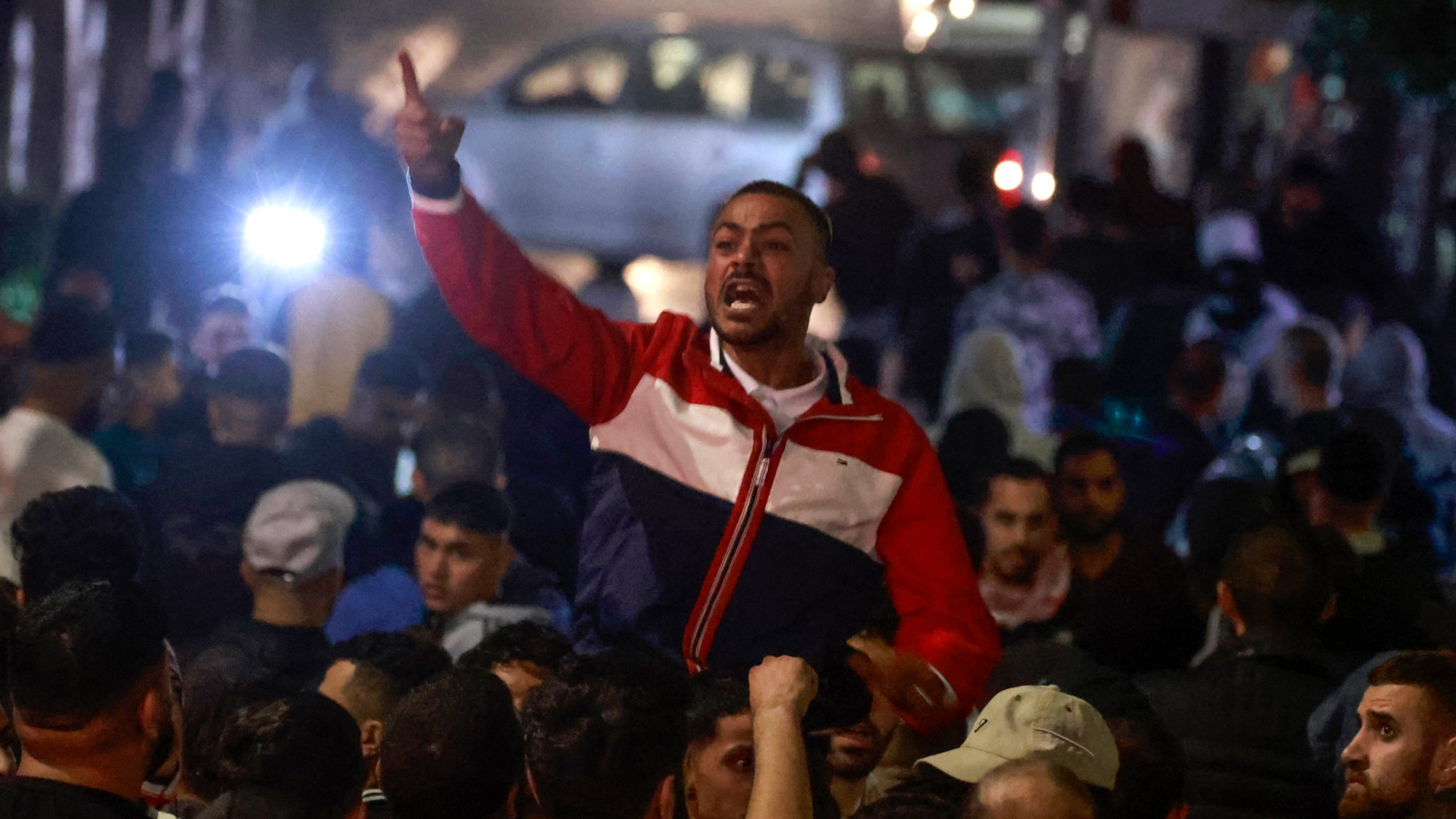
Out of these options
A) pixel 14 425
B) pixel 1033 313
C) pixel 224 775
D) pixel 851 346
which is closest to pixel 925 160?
pixel 1033 313

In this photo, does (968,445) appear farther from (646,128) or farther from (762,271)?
(646,128)

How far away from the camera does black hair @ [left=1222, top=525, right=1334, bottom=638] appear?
4703 mm

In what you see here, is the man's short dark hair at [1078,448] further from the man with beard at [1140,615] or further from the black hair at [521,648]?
the black hair at [521,648]

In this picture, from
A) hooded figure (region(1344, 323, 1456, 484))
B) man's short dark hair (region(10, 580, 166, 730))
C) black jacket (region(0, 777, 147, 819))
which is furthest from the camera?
hooded figure (region(1344, 323, 1456, 484))

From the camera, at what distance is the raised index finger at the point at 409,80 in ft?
12.4

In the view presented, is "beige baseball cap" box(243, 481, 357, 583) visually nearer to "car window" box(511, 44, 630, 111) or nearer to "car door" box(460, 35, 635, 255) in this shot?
"car door" box(460, 35, 635, 255)

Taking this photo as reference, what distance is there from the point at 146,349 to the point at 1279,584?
4.71 metres

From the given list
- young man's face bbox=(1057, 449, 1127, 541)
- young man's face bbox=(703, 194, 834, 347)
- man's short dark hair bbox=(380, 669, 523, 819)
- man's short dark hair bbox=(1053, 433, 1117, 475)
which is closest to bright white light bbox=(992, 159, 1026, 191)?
man's short dark hair bbox=(1053, 433, 1117, 475)

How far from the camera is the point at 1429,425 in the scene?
760cm

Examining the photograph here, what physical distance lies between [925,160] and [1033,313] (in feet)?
15.8

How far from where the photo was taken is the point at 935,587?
3.96 m

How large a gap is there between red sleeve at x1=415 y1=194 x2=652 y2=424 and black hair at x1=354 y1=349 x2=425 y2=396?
132 inches

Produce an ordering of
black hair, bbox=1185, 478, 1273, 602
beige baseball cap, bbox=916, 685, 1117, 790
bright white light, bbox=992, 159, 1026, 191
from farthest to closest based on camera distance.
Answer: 1. bright white light, bbox=992, 159, 1026, 191
2. black hair, bbox=1185, 478, 1273, 602
3. beige baseball cap, bbox=916, 685, 1117, 790

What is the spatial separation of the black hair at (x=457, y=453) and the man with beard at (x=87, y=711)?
10.4 ft
